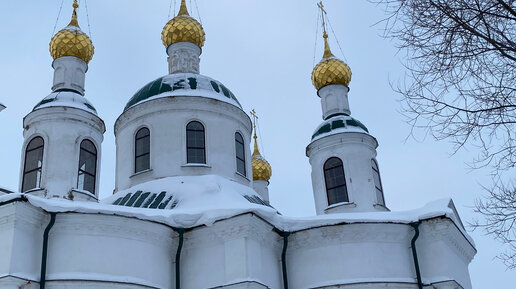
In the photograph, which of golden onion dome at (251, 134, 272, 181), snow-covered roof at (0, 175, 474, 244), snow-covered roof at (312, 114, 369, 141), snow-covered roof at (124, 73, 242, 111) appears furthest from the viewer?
golden onion dome at (251, 134, 272, 181)

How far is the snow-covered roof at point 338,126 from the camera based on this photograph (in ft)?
51.6

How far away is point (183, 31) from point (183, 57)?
0.70 m

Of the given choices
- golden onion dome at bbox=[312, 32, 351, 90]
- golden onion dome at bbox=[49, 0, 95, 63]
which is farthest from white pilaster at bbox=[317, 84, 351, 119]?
golden onion dome at bbox=[49, 0, 95, 63]

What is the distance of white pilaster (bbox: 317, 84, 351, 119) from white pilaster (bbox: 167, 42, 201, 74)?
3810mm

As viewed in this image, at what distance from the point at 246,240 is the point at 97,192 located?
433cm

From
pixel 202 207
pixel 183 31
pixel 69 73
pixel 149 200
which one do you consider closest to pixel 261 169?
pixel 183 31

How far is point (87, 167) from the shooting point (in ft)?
41.3

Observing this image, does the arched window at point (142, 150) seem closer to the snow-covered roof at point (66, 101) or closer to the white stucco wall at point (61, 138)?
the white stucco wall at point (61, 138)

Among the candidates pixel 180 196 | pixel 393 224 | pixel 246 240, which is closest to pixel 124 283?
pixel 246 240

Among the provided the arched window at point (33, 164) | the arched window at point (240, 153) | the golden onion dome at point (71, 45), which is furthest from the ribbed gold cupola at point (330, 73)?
the arched window at point (33, 164)

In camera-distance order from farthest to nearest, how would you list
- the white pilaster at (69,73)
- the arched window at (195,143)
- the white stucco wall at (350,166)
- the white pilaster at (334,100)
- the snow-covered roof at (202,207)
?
1. the white pilaster at (334,100)
2. the white stucco wall at (350,166)
3. the white pilaster at (69,73)
4. the arched window at (195,143)
5. the snow-covered roof at (202,207)

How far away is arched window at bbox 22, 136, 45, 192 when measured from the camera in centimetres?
1220

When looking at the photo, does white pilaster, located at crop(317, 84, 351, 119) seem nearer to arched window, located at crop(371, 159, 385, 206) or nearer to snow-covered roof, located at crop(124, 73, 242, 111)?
arched window, located at crop(371, 159, 385, 206)

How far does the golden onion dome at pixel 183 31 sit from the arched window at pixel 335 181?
4.62 metres
